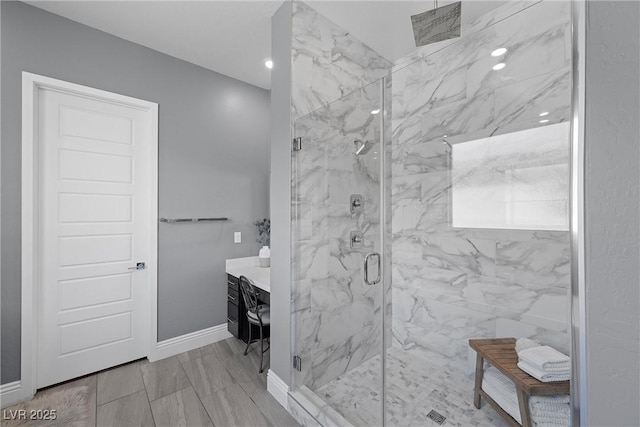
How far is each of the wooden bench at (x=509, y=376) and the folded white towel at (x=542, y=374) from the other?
1 centimetres

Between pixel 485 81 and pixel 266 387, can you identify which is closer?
pixel 485 81

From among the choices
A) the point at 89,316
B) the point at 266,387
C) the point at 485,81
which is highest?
the point at 485,81

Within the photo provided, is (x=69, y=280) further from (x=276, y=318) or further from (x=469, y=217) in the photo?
(x=469, y=217)

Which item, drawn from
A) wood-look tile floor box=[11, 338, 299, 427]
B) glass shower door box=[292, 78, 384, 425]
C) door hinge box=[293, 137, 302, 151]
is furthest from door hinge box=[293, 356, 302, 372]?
door hinge box=[293, 137, 302, 151]

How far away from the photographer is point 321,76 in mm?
2107

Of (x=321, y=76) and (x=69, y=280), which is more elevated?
(x=321, y=76)

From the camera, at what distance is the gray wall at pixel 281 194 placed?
6.33ft

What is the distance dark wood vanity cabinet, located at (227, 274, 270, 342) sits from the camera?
2.76 meters

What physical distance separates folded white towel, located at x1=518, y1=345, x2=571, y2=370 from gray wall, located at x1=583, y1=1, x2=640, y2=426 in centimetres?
47

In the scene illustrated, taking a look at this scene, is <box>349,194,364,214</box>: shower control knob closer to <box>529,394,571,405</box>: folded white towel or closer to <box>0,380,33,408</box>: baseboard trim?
<box>529,394,571,405</box>: folded white towel

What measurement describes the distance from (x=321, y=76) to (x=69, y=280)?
252 cm

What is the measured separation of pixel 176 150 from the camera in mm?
2607

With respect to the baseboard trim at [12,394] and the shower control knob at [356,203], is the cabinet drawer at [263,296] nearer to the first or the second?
the shower control knob at [356,203]

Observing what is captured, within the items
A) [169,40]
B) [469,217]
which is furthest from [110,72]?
[469,217]
